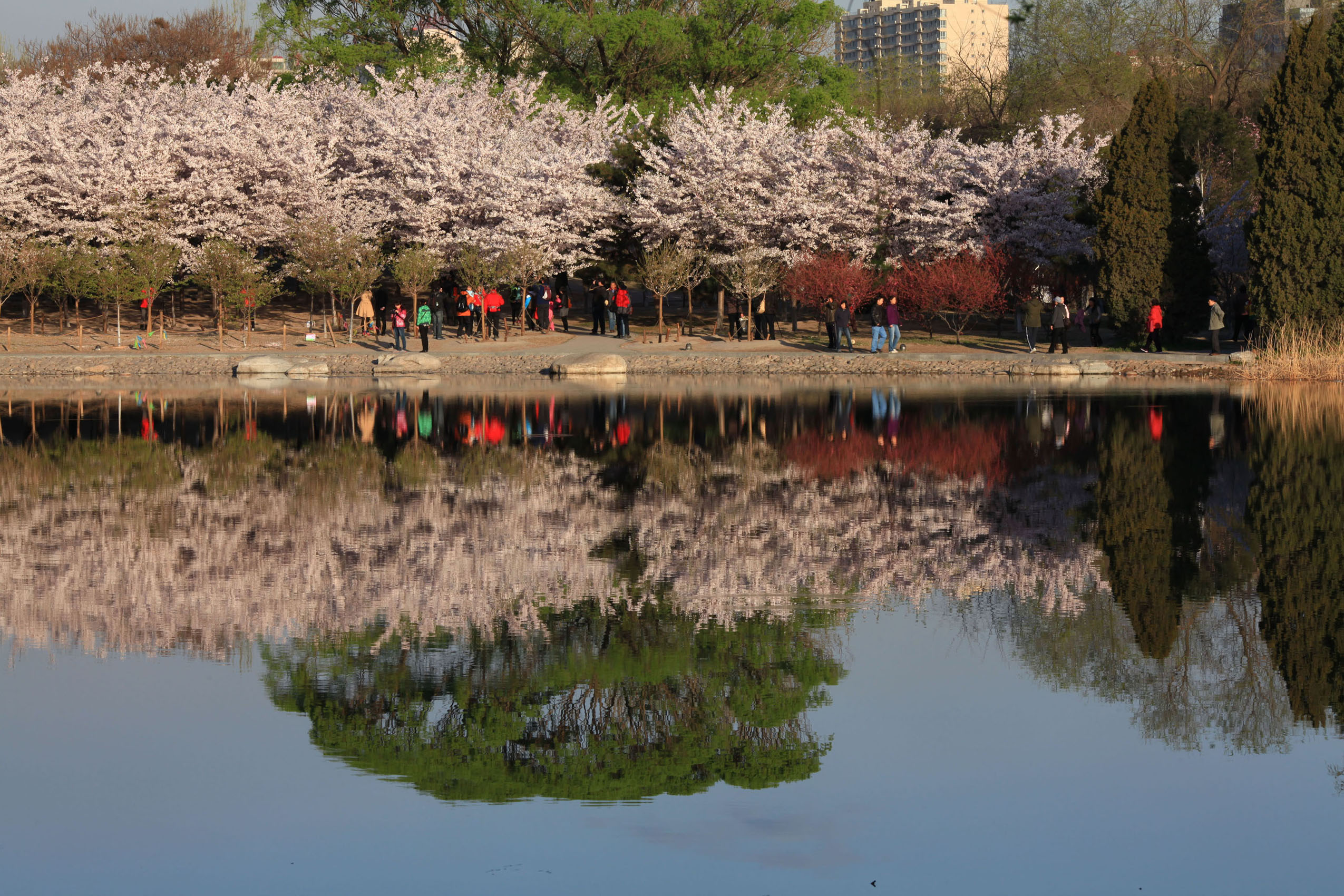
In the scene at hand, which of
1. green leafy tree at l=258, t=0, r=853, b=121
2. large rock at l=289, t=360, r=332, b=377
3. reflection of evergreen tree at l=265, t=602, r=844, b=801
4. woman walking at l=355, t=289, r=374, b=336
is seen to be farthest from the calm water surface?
green leafy tree at l=258, t=0, r=853, b=121

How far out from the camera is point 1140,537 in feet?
40.7

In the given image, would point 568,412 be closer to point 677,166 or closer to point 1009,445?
point 1009,445

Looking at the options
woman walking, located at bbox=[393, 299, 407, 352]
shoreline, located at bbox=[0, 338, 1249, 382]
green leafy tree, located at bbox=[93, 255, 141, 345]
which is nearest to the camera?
shoreline, located at bbox=[0, 338, 1249, 382]

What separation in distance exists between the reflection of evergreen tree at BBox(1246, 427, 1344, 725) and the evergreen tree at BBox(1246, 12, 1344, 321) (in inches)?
686

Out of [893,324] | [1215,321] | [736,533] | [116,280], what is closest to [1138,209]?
[1215,321]

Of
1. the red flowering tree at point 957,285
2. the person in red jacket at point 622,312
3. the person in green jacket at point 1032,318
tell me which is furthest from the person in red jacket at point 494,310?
the person in green jacket at point 1032,318

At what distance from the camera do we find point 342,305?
52.8 m

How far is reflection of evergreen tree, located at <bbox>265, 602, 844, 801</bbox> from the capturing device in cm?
658

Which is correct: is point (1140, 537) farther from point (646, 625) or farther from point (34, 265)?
point (34, 265)

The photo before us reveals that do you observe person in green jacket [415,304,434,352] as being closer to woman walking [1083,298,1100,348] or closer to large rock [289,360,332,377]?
large rock [289,360,332,377]

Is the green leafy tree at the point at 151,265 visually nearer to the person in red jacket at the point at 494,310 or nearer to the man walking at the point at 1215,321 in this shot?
the person in red jacket at the point at 494,310

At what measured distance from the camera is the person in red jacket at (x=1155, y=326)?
37469mm

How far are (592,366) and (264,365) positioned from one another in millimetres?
8813

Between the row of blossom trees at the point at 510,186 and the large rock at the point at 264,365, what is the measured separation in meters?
6.24
